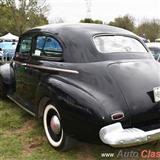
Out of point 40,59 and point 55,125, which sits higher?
point 40,59

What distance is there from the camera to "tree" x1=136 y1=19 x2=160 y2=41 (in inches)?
1866

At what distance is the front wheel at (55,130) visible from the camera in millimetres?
4035

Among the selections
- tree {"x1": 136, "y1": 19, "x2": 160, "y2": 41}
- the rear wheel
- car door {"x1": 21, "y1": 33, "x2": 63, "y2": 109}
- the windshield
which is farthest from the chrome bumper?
tree {"x1": 136, "y1": 19, "x2": 160, "y2": 41}

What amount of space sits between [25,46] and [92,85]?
232cm

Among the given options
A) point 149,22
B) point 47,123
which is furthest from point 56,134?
point 149,22

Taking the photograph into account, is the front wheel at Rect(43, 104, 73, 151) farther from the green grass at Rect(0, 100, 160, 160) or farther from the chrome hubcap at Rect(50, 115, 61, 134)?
the green grass at Rect(0, 100, 160, 160)

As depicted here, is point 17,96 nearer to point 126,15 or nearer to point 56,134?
point 56,134

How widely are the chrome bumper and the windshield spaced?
129 cm

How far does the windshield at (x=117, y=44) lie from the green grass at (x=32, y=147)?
1.44 m

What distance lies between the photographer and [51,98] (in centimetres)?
407

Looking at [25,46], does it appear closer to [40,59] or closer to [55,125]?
[40,59]

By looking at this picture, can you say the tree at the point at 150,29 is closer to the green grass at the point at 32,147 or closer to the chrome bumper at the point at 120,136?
the green grass at the point at 32,147

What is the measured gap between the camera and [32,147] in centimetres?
442

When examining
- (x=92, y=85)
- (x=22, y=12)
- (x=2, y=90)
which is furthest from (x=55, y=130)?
(x=22, y=12)
